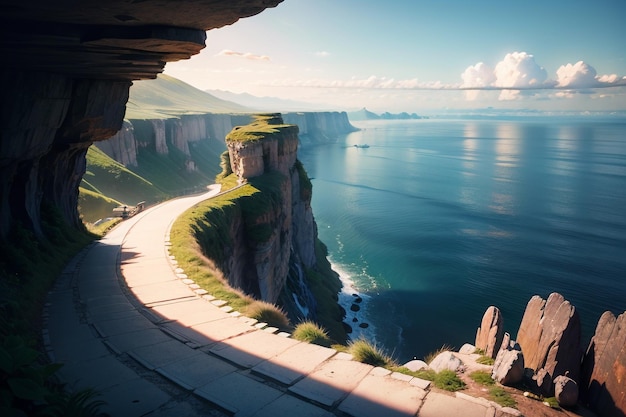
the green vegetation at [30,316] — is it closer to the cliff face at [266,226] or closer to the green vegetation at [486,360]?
the cliff face at [266,226]

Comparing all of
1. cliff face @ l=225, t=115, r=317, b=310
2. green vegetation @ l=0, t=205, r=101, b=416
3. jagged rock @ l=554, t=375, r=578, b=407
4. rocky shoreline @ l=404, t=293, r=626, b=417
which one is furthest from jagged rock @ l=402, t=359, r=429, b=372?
cliff face @ l=225, t=115, r=317, b=310

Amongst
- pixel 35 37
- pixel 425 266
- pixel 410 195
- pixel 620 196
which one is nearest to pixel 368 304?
pixel 425 266

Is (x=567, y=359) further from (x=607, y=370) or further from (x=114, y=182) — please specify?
(x=114, y=182)

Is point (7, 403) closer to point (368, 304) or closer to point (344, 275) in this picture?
point (368, 304)

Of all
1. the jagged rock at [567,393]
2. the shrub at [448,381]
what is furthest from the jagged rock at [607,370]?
the shrub at [448,381]

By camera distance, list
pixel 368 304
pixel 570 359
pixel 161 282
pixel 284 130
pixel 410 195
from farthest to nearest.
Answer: pixel 410 195 < pixel 368 304 < pixel 284 130 < pixel 161 282 < pixel 570 359

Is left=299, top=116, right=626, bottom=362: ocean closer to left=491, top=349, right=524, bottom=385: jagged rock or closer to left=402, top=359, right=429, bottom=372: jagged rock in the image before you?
left=402, top=359, right=429, bottom=372: jagged rock
